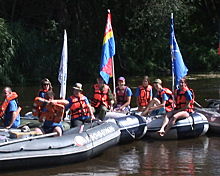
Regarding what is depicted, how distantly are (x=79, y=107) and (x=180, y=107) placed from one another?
2076 mm

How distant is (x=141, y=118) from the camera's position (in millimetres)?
9273

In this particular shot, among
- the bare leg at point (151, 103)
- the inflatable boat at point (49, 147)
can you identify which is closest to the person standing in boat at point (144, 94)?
the bare leg at point (151, 103)

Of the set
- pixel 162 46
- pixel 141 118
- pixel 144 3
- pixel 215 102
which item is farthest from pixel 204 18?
pixel 141 118

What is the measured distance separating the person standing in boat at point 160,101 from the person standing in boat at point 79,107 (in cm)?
155

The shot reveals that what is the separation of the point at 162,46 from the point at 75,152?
774 inches

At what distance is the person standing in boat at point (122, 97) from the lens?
10.3 m

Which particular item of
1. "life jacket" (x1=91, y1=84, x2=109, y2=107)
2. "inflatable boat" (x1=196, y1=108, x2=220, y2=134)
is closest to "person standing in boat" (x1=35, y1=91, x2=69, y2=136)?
"life jacket" (x1=91, y1=84, x2=109, y2=107)

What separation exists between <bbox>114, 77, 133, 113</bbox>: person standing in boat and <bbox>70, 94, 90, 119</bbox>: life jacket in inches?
66.4

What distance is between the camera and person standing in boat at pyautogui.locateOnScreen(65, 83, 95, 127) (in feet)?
27.8

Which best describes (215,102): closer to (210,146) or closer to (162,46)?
(210,146)

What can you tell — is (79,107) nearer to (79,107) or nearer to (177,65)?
(79,107)

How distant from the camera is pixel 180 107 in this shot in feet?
30.4

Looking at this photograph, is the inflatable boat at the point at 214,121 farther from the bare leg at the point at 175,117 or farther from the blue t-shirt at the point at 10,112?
the blue t-shirt at the point at 10,112

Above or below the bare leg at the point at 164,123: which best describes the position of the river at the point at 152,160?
below
